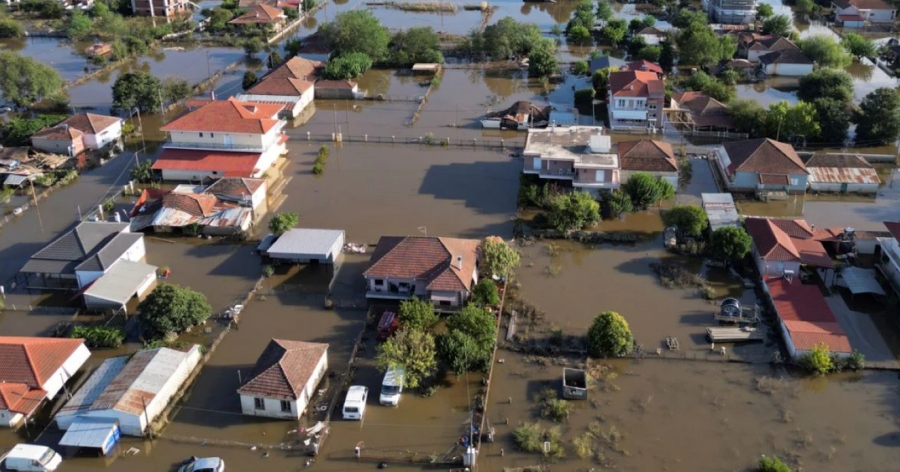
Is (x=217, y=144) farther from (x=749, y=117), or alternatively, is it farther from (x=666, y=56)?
(x=666, y=56)

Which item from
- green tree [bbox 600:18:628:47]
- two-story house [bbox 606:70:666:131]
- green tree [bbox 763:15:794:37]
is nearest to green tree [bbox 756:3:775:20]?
green tree [bbox 763:15:794:37]

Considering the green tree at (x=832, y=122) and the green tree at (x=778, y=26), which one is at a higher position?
the green tree at (x=778, y=26)

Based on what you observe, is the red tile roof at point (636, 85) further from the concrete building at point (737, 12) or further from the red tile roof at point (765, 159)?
the concrete building at point (737, 12)

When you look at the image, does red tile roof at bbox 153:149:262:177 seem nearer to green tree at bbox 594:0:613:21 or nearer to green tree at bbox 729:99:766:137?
green tree at bbox 729:99:766:137

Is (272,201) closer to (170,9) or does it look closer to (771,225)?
(771,225)

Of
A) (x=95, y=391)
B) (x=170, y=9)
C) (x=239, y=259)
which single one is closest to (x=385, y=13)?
(x=170, y=9)

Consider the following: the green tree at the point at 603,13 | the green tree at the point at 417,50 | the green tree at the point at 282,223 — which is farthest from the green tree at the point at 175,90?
the green tree at the point at 603,13

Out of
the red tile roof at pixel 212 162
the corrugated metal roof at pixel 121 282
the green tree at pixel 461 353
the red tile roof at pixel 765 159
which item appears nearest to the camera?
the green tree at pixel 461 353
